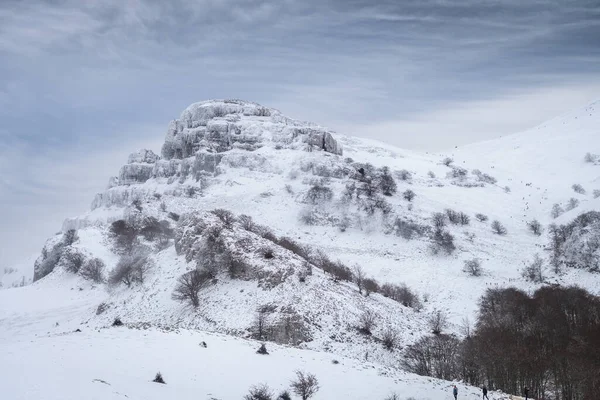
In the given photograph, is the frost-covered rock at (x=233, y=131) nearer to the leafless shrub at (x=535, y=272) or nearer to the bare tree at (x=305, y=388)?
the leafless shrub at (x=535, y=272)

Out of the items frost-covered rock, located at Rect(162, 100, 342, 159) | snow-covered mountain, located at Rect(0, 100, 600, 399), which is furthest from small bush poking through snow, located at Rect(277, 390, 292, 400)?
frost-covered rock, located at Rect(162, 100, 342, 159)

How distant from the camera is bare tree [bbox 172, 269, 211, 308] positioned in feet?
136

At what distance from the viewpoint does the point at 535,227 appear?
268 ft

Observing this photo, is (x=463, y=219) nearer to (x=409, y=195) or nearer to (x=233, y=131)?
(x=409, y=195)

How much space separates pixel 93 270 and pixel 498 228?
6794 centimetres

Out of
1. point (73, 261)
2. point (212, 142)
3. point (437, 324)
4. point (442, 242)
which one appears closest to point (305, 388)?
point (437, 324)

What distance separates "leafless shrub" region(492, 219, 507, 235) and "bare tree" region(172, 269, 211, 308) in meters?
58.0

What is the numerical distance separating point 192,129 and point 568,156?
108 m

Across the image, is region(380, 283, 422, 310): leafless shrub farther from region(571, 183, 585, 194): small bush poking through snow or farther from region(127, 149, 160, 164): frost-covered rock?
region(127, 149, 160, 164): frost-covered rock

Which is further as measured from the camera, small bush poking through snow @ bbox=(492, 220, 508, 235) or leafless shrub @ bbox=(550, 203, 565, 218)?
leafless shrub @ bbox=(550, 203, 565, 218)

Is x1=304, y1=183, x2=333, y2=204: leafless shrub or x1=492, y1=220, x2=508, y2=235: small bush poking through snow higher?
x1=304, y1=183, x2=333, y2=204: leafless shrub

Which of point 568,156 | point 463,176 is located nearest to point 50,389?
point 463,176

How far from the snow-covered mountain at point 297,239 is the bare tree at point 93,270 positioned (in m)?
0.95

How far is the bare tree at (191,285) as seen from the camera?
136 ft
